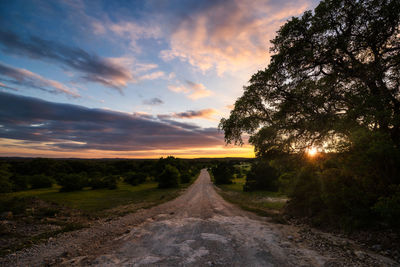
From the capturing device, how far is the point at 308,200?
11586mm

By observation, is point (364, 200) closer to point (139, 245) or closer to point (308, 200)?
point (308, 200)

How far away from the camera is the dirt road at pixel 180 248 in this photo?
5703 millimetres

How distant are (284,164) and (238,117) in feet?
17.6

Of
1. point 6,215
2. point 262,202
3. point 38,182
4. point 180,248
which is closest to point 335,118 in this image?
point 180,248

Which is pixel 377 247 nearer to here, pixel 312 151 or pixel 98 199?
pixel 312 151

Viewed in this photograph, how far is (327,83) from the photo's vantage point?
11.2 m

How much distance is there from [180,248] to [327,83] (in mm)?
12761

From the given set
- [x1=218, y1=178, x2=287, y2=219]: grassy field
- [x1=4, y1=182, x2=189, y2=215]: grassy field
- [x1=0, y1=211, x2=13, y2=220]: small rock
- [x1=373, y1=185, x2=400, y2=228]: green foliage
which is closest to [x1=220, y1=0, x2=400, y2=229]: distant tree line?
[x1=373, y1=185, x2=400, y2=228]: green foliage

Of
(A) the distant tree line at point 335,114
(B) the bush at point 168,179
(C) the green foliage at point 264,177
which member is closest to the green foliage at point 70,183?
(B) the bush at point 168,179

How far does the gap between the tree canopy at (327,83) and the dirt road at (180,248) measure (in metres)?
5.99

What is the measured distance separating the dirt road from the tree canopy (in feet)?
19.7

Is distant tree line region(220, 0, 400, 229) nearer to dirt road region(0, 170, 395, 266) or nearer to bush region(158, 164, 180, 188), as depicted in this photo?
dirt road region(0, 170, 395, 266)

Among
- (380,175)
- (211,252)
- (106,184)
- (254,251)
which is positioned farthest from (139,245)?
(106,184)

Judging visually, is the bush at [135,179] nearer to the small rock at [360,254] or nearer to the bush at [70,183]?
the bush at [70,183]
